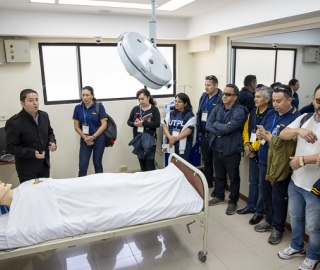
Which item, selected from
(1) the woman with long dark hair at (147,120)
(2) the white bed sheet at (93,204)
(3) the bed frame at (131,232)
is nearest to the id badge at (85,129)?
(1) the woman with long dark hair at (147,120)

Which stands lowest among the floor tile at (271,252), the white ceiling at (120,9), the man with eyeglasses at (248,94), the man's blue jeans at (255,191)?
the floor tile at (271,252)

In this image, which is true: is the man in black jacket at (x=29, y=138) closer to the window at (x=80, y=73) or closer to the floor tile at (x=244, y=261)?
the window at (x=80, y=73)

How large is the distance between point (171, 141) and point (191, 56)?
69.8 inches

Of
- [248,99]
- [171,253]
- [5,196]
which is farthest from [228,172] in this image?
[5,196]

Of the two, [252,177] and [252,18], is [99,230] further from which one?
[252,18]

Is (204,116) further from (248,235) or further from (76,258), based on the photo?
(76,258)

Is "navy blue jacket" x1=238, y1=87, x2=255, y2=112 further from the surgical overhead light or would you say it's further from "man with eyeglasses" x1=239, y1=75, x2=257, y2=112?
the surgical overhead light

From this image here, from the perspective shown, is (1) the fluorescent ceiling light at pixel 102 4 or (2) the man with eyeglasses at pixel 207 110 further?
(2) the man with eyeglasses at pixel 207 110

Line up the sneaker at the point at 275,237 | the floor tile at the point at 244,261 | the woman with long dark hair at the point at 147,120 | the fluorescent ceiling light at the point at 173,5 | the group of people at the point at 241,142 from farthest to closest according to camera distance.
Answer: the woman with long dark hair at the point at 147,120 → the fluorescent ceiling light at the point at 173,5 → the sneaker at the point at 275,237 → the floor tile at the point at 244,261 → the group of people at the point at 241,142

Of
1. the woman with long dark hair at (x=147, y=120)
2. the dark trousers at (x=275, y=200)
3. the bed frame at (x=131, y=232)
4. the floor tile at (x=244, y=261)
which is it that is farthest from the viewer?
the woman with long dark hair at (x=147, y=120)

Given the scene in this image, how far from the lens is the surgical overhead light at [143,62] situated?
1.47 metres

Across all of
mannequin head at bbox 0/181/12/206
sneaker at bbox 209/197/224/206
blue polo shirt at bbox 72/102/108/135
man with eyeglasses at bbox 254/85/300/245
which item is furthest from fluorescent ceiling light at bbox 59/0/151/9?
sneaker at bbox 209/197/224/206

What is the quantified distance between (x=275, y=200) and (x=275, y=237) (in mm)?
386

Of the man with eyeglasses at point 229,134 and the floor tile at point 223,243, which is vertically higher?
the man with eyeglasses at point 229,134
